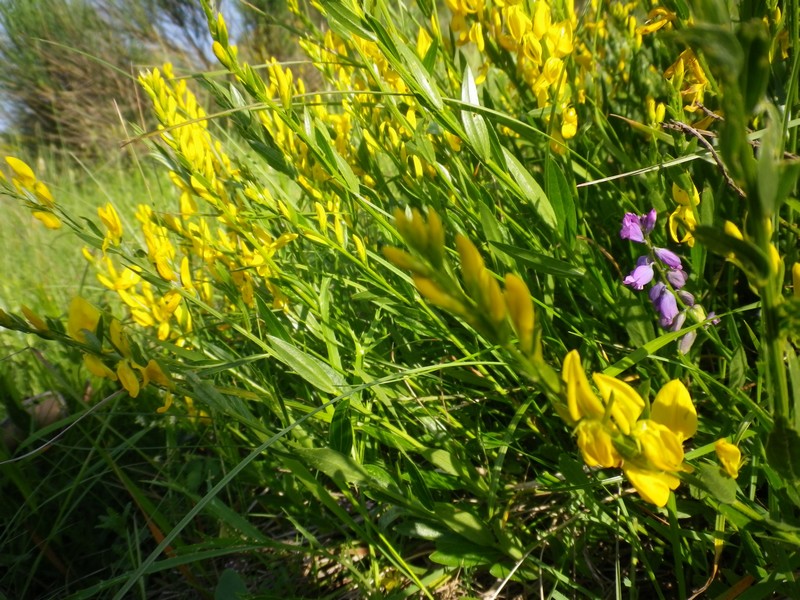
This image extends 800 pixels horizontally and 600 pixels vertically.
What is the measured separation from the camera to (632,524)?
34.9 inches

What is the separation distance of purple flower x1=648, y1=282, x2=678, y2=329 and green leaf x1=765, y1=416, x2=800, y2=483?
34 cm

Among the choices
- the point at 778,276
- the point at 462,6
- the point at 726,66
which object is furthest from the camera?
the point at 462,6

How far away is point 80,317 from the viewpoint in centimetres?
69

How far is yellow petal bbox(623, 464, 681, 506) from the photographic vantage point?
1.41 ft

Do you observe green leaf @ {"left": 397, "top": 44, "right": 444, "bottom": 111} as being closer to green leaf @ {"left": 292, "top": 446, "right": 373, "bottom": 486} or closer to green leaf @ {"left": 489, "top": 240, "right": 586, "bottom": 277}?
green leaf @ {"left": 489, "top": 240, "right": 586, "bottom": 277}

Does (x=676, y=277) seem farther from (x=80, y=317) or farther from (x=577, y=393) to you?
(x=80, y=317)

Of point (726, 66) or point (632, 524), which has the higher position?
point (726, 66)

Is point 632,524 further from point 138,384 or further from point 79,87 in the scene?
point 79,87

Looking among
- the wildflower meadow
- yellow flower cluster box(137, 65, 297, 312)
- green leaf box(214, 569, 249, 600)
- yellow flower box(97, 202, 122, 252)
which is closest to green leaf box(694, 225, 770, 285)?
the wildflower meadow

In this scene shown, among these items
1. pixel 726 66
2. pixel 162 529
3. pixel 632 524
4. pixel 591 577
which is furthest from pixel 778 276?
pixel 162 529

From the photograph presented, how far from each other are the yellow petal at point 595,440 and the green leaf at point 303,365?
1.50ft

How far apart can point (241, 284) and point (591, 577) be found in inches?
27.4

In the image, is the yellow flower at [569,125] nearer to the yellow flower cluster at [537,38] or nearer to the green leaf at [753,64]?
the yellow flower cluster at [537,38]

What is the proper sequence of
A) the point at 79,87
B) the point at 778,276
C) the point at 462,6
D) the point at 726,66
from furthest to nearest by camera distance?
the point at 79,87, the point at 462,6, the point at 778,276, the point at 726,66
